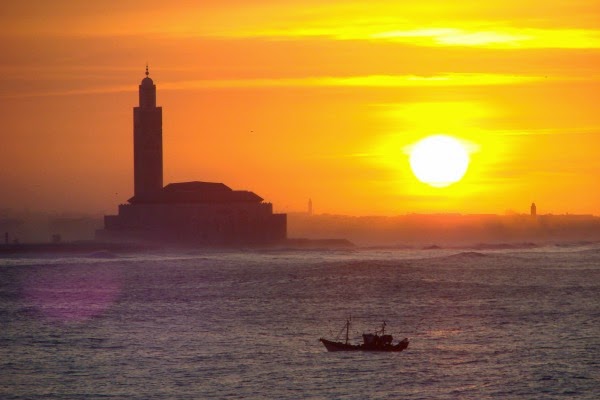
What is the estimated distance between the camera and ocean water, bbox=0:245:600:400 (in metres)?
79.4

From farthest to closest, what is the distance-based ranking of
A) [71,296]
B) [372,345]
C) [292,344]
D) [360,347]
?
1. [71,296]
2. [292,344]
3. [360,347]
4. [372,345]

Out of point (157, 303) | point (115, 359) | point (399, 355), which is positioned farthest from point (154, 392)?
point (157, 303)

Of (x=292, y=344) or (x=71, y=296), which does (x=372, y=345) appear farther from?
(x=71, y=296)

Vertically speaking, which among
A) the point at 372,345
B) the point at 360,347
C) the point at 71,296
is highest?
the point at 71,296

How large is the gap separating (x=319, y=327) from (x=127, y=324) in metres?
16.2

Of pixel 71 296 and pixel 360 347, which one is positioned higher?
pixel 71 296

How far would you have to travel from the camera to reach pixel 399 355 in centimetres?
9188

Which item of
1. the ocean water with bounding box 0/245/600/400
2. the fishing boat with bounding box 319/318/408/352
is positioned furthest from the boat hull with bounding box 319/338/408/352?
the ocean water with bounding box 0/245/600/400

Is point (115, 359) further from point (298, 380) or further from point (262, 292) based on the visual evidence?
point (262, 292)

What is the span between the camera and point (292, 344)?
98812 millimetres

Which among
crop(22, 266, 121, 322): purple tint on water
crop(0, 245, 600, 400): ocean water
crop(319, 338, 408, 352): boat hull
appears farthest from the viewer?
crop(22, 266, 121, 322): purple tint on water

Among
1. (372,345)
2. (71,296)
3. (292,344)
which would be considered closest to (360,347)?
(372,345)

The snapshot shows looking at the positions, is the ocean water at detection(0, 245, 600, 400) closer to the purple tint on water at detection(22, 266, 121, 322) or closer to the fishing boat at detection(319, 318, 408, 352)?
the purple tint on water at detection(22, 266, 121, 322)

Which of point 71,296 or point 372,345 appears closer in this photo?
point 372,345
